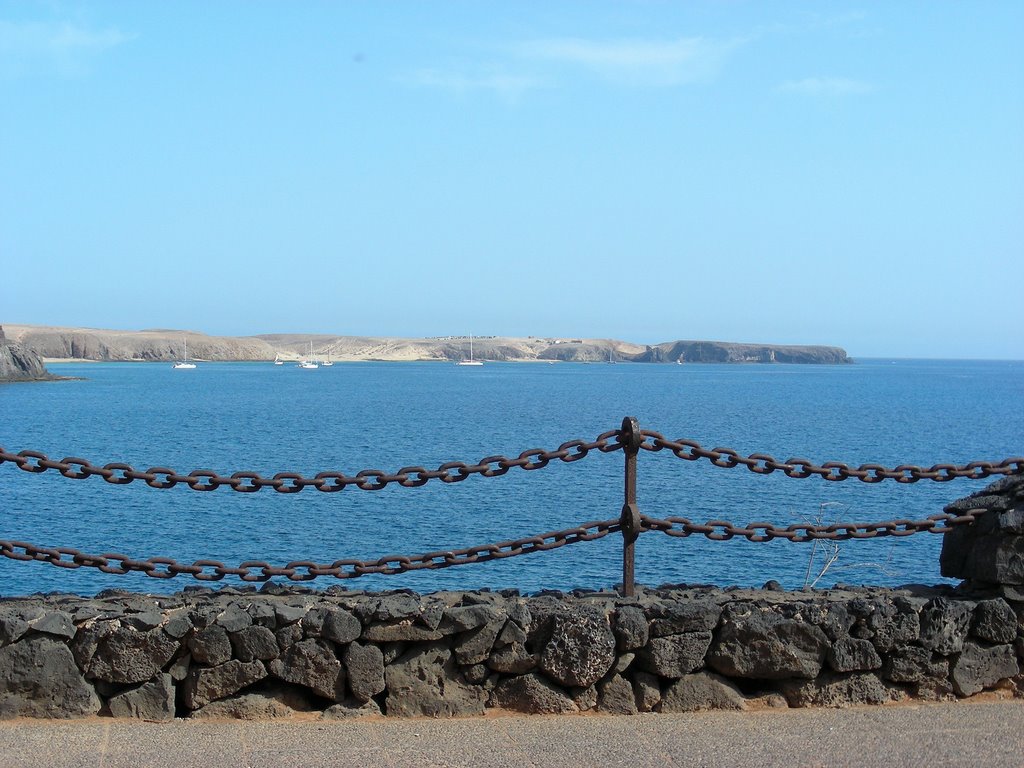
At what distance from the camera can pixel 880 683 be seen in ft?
17.7

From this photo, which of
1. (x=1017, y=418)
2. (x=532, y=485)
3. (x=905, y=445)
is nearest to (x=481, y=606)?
(x=532, y=485)

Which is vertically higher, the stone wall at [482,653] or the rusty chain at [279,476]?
the rusty chain at [279,476]

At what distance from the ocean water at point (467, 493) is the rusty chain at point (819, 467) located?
1691mm

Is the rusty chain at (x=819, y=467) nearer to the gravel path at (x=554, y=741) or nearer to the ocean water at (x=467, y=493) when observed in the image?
the gravel path at (x=554, y=741)

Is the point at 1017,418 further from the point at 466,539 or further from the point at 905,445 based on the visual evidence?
the point at 466,539

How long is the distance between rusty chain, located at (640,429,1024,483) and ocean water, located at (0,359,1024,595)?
169cm

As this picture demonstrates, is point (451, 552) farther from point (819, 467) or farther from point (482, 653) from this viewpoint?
point (819, 467)

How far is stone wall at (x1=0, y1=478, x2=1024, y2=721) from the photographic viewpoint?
5.00 metres

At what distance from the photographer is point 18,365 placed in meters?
120

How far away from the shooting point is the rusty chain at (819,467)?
5.54 meters

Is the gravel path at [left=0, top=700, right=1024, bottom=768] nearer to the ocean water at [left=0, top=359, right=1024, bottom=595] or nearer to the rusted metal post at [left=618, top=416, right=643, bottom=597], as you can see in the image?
the rusted metal post at [left=618, top=416, right=643, bottom=597]

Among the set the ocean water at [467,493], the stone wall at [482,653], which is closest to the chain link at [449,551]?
the stone wall at [482,653]

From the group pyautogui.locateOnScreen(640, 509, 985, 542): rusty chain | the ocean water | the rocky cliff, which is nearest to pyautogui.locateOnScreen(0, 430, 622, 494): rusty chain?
pyautogui.locateOnScreen(640, 509, 985, 542): rusty chain

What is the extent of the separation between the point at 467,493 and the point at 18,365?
346 feet
